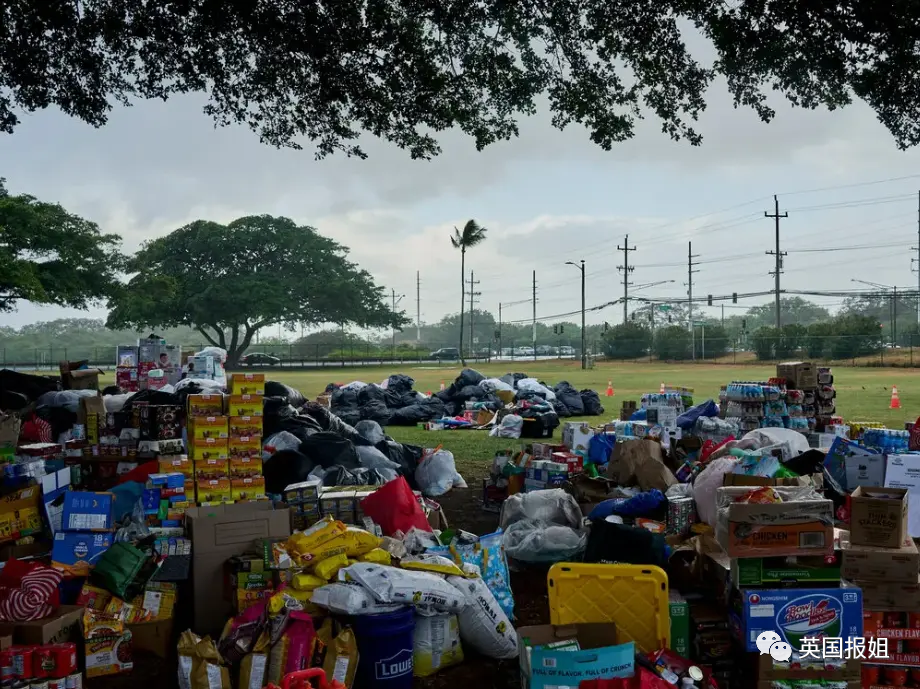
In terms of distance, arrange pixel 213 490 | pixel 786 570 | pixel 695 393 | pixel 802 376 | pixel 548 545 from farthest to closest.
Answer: pixel 695 393, pixel 802 376, pixel 213 490, pixel 548 545, pixel 786 570

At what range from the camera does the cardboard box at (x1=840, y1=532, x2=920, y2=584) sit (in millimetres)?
3871

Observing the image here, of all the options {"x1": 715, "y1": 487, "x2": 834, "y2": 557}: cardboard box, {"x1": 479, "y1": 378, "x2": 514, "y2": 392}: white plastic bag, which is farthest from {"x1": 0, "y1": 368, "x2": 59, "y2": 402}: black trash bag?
{"x1": 715, "y1": 487, "x2": 834, "y2": 557}: cardboard box

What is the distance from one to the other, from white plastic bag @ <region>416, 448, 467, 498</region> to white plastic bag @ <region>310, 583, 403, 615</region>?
4918 millimetres

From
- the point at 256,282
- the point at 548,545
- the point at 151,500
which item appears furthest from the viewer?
the point at 256,282

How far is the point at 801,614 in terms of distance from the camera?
11.9ft

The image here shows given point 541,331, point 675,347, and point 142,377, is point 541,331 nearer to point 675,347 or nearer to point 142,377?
point 675,347

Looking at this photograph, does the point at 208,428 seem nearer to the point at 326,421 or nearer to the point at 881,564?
the point at 326,421

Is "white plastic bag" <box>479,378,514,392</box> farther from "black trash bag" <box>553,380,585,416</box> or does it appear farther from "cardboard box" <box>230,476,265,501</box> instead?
"cardboard box" <box>230,476,265,501</box>

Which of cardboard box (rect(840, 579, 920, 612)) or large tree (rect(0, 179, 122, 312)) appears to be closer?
cardboard box (rect(840, 579, 920, 612))

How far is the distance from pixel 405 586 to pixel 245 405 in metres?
3.75

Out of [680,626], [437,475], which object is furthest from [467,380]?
[680,626]

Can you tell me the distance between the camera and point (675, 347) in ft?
162

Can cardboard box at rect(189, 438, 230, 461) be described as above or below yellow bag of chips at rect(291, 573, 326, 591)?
above

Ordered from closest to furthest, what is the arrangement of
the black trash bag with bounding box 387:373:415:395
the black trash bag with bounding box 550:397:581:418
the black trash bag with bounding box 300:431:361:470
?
the black trash bag with bounding box 300:431:361:470 → the black trash bag with bounding box 550:397:581:418 → the black trash bag with bounding box 387:373:415:395
